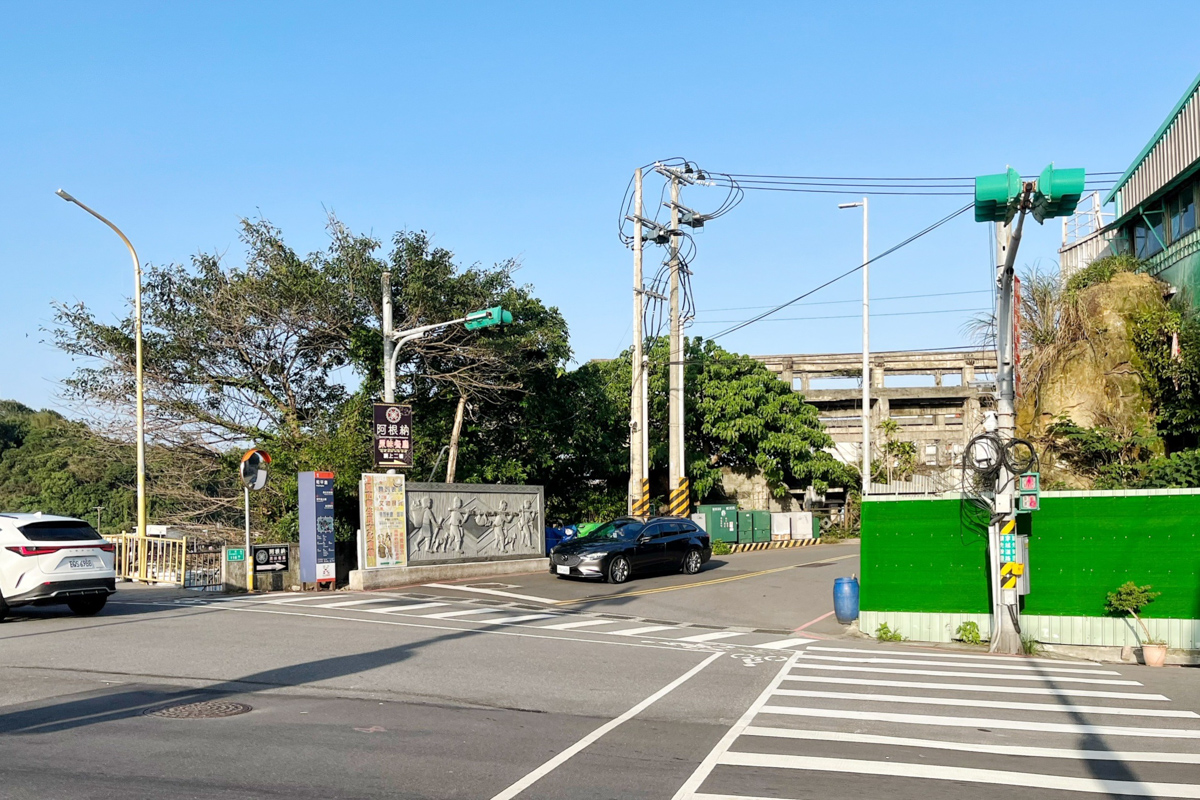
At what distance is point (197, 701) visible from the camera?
952 centimetres

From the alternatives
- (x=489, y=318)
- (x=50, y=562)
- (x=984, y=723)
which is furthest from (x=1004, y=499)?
(x=50, y=562)

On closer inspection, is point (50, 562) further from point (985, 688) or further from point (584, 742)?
point (985, 688)

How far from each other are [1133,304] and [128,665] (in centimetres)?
2812

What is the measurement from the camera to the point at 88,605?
16.5 metres

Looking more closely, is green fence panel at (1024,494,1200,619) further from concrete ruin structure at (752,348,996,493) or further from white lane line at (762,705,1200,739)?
concrete ruin structure at (752,348,996,493)

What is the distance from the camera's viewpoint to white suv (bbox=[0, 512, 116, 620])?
15109 millimetres

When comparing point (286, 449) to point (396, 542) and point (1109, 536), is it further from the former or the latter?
point (1109, 536)

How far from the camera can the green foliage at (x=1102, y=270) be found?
31359 millimetres

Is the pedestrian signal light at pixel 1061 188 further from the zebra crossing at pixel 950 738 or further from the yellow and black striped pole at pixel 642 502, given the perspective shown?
the yellow and black striped pole at pixel 642 502

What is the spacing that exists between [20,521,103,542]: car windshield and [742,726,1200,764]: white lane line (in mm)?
11589

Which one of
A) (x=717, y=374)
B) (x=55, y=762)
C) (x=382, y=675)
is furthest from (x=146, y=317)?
(x=55, y=762)

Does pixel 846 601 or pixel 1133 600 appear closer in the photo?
pixel 1133 600

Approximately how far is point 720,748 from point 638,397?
23.4 metres

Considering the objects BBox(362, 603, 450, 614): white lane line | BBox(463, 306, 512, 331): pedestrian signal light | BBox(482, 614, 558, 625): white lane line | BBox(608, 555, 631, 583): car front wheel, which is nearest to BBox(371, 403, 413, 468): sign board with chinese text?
BBox(463, 306, 512, 331): pedestrian signal light
